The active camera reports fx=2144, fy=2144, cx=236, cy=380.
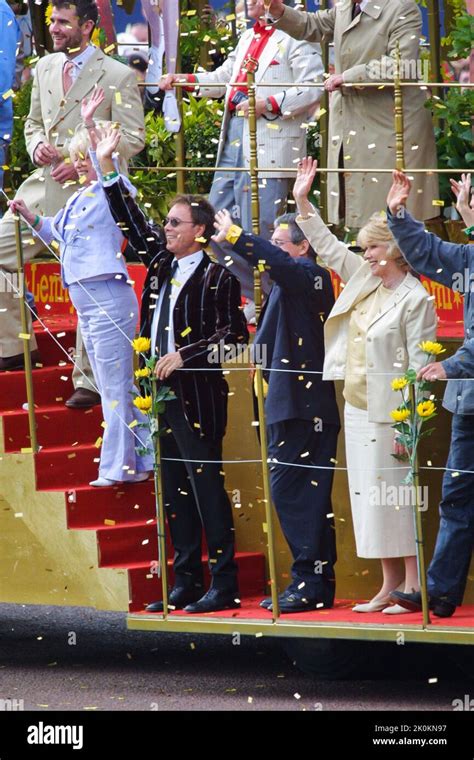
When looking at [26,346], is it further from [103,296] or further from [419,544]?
[419,544]

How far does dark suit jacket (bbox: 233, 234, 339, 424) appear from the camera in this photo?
1027cm

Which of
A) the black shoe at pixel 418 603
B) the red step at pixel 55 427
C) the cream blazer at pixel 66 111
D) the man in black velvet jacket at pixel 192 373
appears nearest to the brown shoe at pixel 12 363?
the red step at pixel 55 427

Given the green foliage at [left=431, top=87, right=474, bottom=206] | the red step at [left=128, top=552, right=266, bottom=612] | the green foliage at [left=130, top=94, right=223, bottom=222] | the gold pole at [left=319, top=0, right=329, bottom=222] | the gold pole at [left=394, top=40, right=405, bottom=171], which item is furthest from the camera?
the green foliage at [left=130, top=94, right=223, bottom=222]

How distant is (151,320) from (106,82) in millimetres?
1528

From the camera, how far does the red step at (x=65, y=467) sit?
11.0m

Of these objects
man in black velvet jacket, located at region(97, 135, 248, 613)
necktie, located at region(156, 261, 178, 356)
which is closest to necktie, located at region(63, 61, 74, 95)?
man in black velvet jacket, located at region(97, 135, 248, 613)

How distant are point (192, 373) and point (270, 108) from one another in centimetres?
175

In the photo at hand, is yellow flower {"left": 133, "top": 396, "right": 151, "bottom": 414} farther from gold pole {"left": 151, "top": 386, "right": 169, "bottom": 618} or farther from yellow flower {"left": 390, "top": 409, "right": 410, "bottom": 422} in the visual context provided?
yellow flower {"left": 390, "top": 409, "right": 410, "bottom": 422}

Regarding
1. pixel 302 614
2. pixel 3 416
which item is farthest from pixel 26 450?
pixel 302 614

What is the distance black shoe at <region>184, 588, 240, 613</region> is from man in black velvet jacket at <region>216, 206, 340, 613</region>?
264 mm

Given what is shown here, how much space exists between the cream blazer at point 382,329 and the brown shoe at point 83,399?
5.46ft

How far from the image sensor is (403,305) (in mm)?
9906

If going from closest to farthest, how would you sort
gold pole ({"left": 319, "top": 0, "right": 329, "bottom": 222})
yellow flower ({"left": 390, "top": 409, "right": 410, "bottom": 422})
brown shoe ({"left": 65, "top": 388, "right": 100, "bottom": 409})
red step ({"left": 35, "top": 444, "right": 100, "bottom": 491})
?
yellow flower ({"left": 390, "top": 409, "right": 410, "bottom": 422}) → red step ({"left": 35, "top": 444, "right": 100, "bottom": 491}) → brown shoe ({"left": 65, "top": 388, "right": 100, "bottom": 409}) → gold pole ({"left": 319, "top": 0, "right": 329, "bottom": 222})

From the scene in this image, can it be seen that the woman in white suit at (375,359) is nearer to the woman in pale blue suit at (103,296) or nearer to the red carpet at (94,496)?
the red carpet at (94,496)
